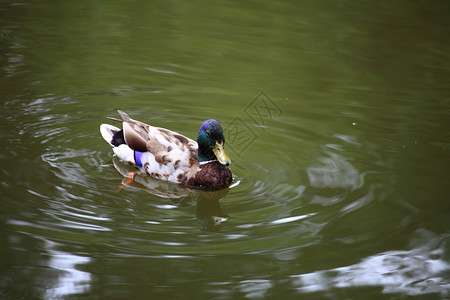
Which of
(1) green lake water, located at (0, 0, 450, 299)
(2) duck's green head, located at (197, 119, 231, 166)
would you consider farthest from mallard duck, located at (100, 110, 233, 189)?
(1) green lake water, located at (0, 0, 450, 299)

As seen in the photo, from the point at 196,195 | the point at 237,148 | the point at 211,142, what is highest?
the point at 211,142

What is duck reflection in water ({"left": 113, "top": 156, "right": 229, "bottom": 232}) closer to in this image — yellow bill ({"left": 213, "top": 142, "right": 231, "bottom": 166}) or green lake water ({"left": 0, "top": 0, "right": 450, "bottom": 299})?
green lake water ({"left": 0, "top": 0, "right": 450, "bottom": 299})

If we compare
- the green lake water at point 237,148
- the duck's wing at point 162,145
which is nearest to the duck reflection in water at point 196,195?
the green lake water at point 237,148

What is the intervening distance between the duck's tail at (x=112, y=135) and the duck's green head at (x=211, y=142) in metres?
1.17

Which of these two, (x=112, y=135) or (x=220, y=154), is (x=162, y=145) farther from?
(x=112, y=135)

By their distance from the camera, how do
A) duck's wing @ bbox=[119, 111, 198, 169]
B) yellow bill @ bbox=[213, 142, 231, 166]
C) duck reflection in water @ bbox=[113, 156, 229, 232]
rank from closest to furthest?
duck reflection in water @ bbox=[113, 156, 229, 232]
yellow bill @ bbox=[213, 142, 231, 166]
duck's wing @ bbox=[119, 111, 198, 169]

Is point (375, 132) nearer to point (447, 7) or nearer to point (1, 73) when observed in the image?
point (1, 73)

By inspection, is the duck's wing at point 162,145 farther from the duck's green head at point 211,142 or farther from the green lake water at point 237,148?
the green lake water at point 237,148

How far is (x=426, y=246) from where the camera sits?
5.40 metres

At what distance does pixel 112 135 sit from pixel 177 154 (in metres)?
1.10

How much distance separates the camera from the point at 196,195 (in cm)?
655

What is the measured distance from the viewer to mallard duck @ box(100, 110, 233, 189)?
259 inches

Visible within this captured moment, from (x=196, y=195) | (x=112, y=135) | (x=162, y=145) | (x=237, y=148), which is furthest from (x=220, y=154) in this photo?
(x=112, y=135)

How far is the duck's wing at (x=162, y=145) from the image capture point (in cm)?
681
